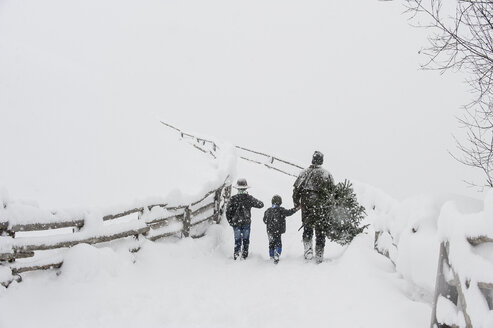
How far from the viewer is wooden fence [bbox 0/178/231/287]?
5262 millimetres

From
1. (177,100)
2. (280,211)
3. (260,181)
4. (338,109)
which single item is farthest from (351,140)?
(280,211)

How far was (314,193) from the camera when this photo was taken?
8156mm

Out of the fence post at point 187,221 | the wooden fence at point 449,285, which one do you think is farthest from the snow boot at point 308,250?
the wooden fence at point 449,285

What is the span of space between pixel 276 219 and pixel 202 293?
87.6 inches

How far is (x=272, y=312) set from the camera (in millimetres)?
5711

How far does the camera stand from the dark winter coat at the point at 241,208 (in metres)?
8.47

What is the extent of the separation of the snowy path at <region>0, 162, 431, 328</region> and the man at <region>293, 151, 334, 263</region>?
0.41 metres

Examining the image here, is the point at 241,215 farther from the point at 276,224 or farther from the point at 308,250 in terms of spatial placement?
the point at 308,250

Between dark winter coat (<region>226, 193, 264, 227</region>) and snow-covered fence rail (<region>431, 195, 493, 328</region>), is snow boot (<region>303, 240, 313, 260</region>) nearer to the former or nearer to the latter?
dark winter coat (<region>226, 193, 264, 227</region>)

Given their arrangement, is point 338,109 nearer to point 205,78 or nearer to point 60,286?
point 205,78

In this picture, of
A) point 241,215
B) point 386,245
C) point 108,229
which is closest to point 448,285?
point 386,245

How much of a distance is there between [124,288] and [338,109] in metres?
150

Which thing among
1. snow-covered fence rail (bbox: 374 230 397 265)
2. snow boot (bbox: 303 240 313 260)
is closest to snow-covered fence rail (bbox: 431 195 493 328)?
snow-covered fence rail (bbox: 374 230 397 265)

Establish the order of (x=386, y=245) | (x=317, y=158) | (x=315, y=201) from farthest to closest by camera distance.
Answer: (x=317, y=158), (x=315, y=201), (x=386, y=245)
